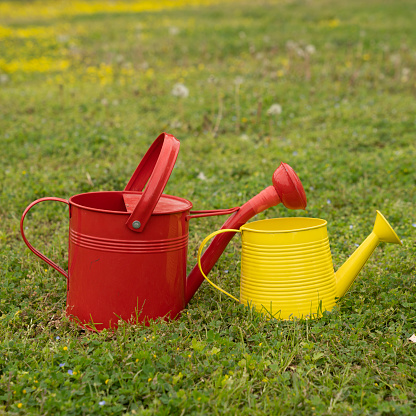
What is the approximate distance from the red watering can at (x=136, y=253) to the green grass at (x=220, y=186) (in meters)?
0.12

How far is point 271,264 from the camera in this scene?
2.38m

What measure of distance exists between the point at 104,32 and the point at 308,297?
10.8m

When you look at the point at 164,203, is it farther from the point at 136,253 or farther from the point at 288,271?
the point at 288,271

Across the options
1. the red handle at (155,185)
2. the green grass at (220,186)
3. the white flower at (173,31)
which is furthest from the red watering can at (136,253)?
the white flower at (173,31)

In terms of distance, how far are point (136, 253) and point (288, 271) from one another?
Result: 0.73 metres

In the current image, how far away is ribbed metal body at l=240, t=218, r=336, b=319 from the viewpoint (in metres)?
2.37

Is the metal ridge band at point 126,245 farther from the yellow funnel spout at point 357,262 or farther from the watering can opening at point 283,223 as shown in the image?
the yellow funnel spout at point 357,262

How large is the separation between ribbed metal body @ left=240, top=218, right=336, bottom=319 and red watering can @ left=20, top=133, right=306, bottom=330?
16cm

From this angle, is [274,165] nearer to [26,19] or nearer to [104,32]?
[104,32]

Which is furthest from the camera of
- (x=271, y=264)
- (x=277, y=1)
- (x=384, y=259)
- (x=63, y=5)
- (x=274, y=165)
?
(x=63, y=5)

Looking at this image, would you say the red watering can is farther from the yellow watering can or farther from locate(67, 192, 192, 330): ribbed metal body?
the yellow watering can

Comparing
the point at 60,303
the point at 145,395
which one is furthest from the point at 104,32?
the point at 145,395

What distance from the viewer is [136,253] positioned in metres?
2.26

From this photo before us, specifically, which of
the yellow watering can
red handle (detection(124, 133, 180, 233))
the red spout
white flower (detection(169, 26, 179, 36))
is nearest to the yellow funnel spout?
the yellow watering can
